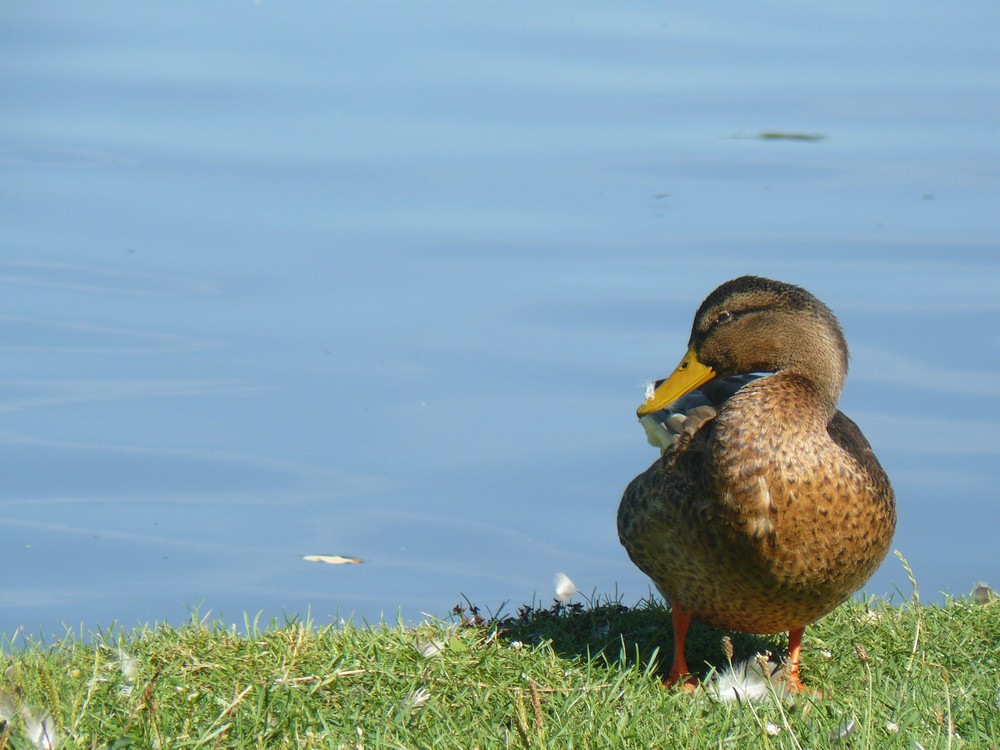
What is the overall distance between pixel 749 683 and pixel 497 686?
0.72 m

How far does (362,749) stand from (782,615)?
4.48 feet

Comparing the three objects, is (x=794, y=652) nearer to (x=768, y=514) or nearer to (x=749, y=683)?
(x=749, y=683)

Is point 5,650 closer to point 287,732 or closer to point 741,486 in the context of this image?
point 287,732

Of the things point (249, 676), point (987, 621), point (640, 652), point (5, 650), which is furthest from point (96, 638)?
point (987, 621)

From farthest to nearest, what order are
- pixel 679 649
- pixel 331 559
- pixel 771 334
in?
Result: 1. pixel 331 559
2. pixel 679 649
3. pixel 771 334

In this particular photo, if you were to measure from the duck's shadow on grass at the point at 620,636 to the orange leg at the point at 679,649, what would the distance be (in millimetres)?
62

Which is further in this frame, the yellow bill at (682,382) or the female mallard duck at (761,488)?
the yellow bill at (682,382)

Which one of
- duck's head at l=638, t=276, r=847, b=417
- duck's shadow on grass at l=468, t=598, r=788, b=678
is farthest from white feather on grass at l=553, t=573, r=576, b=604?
duck's head at l=638, t=276, r=847, b=417

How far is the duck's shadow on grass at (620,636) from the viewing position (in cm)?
452

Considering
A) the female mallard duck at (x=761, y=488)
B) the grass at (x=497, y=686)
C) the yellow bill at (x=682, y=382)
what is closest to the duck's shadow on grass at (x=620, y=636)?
the grass at (x=497, y=686)

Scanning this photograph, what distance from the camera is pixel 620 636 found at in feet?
14.7

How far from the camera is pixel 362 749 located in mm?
3410

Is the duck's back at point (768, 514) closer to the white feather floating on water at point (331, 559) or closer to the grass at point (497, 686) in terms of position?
the grass at point (497, 686)

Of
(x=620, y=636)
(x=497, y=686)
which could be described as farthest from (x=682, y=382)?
(x=497, y=686)
